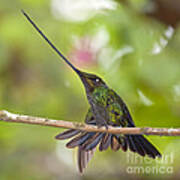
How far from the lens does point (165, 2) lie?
1.31 meters

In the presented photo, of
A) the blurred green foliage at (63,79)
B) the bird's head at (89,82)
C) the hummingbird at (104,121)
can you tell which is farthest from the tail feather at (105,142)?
the blurred green foliage at (63,79)

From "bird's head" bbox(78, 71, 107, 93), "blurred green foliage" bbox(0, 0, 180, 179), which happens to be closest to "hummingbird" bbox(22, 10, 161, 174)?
"bird's head" bbox(78, 71, 107, 93)

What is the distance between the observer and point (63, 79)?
1.22 m

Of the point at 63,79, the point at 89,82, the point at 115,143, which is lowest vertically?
the point at 115,143

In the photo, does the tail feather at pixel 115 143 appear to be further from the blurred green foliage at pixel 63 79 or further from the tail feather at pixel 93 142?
the blurred green foliage at pixel 63 79

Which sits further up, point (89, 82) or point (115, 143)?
point (89, 82)

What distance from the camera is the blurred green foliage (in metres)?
1.10

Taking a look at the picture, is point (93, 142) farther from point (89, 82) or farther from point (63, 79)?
point (63, 79)

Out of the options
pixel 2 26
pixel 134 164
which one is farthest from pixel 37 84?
pixel 134 164

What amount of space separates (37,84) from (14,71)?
0.36ft

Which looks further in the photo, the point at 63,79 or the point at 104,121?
the point at 63,79

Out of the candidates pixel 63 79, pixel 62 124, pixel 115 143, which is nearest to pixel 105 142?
pixel 115 143

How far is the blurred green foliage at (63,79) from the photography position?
3.62ft

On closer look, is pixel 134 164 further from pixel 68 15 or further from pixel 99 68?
pixel 68 15
